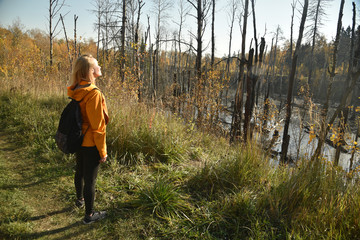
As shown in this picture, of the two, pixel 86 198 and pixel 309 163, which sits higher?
pixel 309 163

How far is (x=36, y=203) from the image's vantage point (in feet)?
7.80

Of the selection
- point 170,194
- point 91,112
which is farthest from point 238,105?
point 91,112

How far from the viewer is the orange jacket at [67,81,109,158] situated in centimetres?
184

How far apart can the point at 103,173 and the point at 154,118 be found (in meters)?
1.62

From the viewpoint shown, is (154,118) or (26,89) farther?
(26,89)

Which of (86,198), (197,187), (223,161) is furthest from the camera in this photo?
(223,161)

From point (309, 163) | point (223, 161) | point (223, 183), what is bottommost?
point (223, 183)

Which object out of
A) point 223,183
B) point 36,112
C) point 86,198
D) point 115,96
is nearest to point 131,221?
point 86,198

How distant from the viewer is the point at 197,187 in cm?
282

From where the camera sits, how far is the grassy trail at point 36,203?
1955 millimetres

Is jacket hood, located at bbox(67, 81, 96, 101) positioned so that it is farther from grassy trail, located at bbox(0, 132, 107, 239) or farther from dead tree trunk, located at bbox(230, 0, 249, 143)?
dead tree trunk, located at bbox(230, 0, 249, 143)

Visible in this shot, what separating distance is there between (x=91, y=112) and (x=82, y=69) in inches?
16.5

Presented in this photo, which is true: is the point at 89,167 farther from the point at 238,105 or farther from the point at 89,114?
the point at 238,105

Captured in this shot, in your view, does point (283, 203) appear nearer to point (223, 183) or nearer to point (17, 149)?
point (223, 183)
